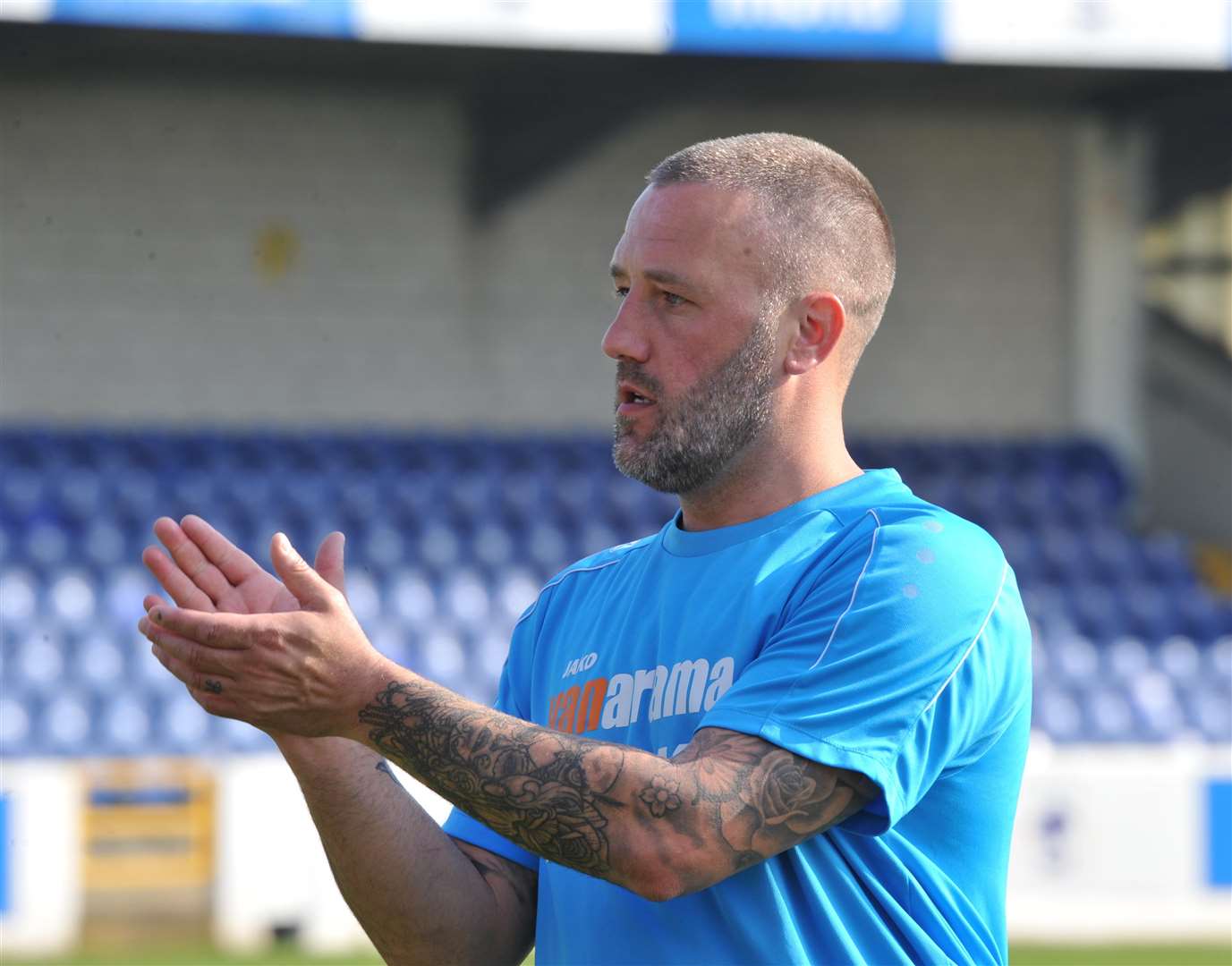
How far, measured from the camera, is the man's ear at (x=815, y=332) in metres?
2.34

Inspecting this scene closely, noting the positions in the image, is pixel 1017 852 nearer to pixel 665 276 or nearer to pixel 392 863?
pixel 392 863

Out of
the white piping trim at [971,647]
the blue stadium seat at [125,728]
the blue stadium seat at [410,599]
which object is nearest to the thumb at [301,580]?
the white piping trim at [971,647]

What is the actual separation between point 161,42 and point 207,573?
10694mm

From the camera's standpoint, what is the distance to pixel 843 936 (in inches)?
79.8

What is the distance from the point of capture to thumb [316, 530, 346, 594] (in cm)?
214

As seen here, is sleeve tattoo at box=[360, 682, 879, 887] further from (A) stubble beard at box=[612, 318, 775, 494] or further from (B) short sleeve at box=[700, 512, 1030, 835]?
(A) stubble beard at box=[612, 318, 775, 494]

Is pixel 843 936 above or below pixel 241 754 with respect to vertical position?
above

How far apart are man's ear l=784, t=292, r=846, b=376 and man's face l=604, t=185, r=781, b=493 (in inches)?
1.3

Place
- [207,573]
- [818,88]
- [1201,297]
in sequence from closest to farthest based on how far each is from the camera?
[207,573], [818,88], [1201,297]

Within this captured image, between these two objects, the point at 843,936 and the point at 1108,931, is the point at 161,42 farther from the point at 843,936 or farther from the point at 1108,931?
the point at 843,936

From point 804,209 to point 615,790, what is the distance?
85cm

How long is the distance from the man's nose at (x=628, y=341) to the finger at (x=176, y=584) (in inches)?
24.2

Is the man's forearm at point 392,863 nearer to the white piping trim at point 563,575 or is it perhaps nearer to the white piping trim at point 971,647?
the white piping trim at point 563,575

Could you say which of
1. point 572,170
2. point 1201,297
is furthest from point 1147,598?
point 572,170
